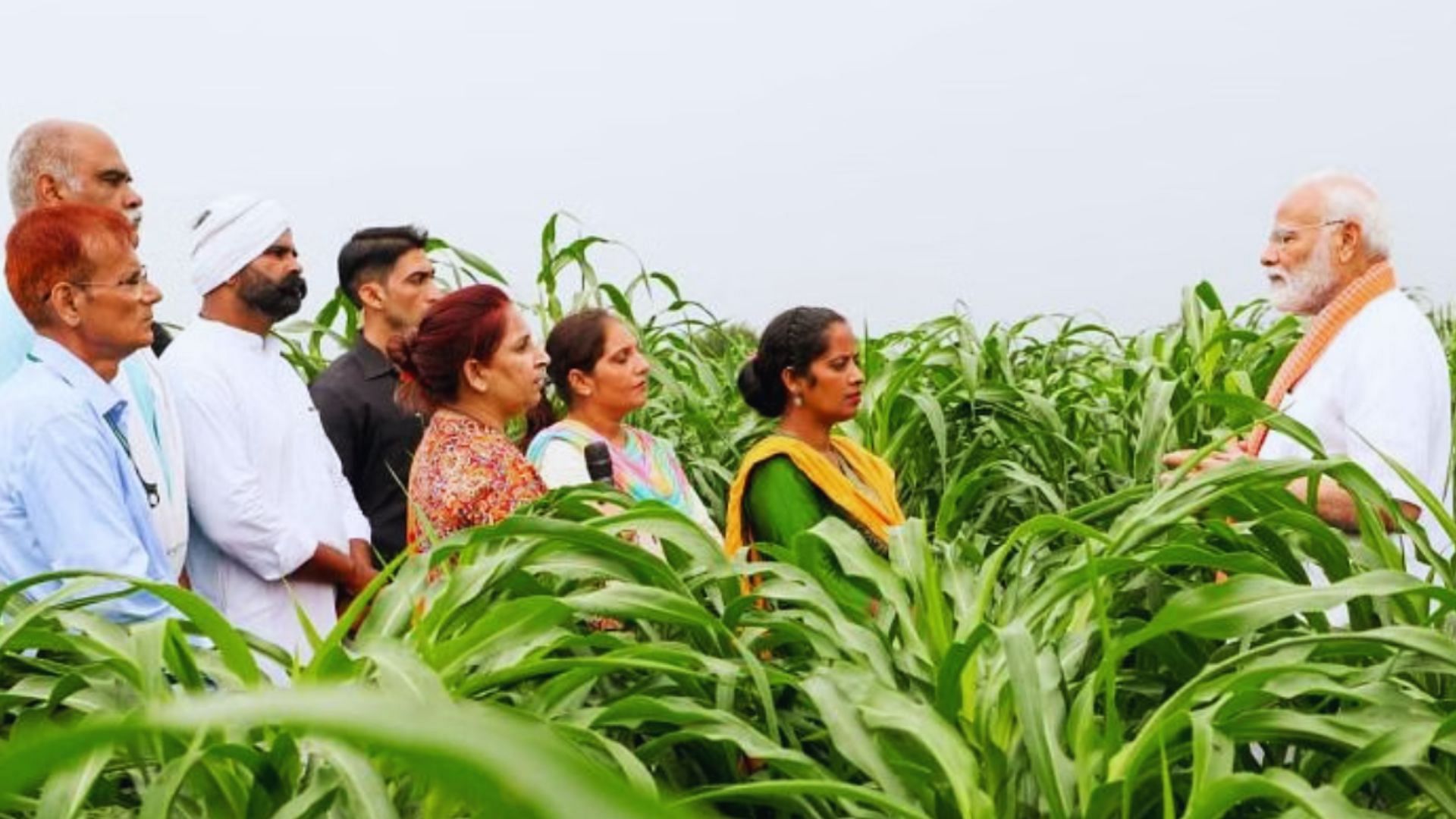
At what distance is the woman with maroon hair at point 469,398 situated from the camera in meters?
4.12

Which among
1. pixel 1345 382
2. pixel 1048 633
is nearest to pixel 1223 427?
pixel 1345 382

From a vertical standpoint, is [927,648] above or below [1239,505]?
below

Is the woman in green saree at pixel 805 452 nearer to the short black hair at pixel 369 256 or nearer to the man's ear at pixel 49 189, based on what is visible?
the short black hair at pixel 369 256

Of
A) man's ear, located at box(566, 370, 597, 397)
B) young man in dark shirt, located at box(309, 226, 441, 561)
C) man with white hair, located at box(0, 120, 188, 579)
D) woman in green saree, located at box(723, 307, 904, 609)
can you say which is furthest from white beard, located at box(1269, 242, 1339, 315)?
man with white hair, located at box(0, 120, 188, 579)

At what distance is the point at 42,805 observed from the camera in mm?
2064

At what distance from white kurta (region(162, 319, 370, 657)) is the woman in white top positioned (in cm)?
47

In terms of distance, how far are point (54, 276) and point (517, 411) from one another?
42.2 inches

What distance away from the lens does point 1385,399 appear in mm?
4336

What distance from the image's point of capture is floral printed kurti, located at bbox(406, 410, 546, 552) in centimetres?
410

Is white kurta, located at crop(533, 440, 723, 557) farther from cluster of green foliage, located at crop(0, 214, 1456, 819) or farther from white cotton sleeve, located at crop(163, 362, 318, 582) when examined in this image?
cluster of green foliage, located at crop(0, 214, 1456, 819)

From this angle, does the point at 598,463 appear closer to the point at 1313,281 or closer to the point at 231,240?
the point at 231,240

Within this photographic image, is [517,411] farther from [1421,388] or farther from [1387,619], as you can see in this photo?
[1387,619]

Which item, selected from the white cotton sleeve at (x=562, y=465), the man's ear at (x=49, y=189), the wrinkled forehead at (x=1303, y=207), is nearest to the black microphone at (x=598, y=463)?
the white cotton sleeve at (x=562, y=465)

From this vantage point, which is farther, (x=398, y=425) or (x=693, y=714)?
(x=398, y=425)
